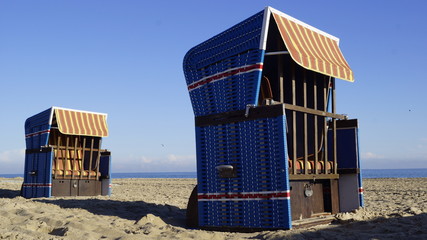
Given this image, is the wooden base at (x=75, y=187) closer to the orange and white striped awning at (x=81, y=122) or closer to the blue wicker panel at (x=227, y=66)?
the orange and white striped awning at (x=81, y=122)

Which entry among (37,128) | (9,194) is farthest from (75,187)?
(9,194)

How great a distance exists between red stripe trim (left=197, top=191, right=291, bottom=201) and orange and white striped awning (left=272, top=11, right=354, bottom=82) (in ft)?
6.97

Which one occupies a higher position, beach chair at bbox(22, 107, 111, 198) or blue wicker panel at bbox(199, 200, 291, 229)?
beach chair at bbox(22, 107, 111, 198)

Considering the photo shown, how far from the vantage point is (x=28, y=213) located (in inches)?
322

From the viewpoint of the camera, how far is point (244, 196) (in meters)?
7.05

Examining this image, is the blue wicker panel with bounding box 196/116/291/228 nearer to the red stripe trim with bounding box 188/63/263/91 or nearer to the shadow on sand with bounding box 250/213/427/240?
the shadow on sand with bounding box 250/213/427/240

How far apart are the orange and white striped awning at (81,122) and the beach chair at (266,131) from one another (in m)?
8.09

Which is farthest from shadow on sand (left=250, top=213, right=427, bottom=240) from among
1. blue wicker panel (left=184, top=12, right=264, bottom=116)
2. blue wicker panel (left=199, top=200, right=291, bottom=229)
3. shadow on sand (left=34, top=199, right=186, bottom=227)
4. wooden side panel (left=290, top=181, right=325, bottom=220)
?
shadow on sand (left=34, top=199, right=186, bottom=227)

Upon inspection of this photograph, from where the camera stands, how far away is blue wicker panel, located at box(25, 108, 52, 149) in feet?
50.0

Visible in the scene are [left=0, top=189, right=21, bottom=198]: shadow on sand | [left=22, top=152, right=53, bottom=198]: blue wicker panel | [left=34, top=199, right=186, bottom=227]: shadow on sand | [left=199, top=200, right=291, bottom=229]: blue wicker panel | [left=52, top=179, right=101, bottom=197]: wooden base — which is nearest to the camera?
[left=199, top=200, right=291, bottom=229]: blue wicker panel

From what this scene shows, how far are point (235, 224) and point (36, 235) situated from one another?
3077mm

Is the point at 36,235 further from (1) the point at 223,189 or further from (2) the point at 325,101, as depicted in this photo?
(2) the point at 325,101

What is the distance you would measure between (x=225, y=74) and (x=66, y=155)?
9.80 m

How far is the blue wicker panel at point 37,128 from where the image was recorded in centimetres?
1523
